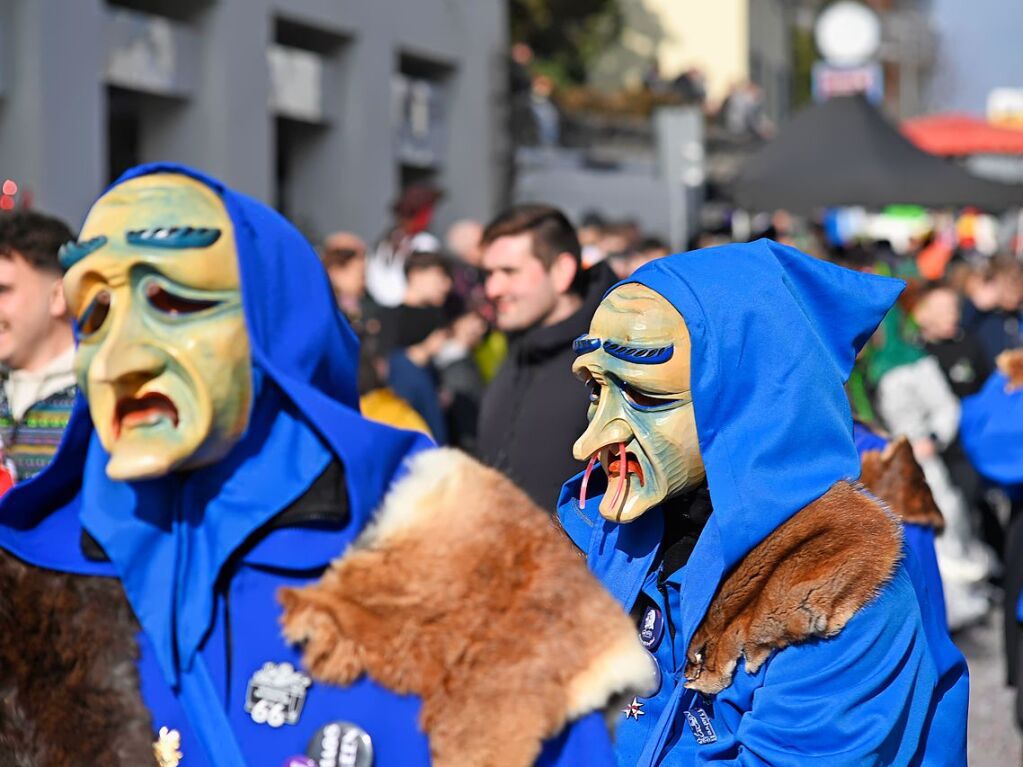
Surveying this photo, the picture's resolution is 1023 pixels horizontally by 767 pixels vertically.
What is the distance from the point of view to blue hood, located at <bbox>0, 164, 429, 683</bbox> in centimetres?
245

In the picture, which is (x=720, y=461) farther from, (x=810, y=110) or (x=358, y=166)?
(x=358, y=166)

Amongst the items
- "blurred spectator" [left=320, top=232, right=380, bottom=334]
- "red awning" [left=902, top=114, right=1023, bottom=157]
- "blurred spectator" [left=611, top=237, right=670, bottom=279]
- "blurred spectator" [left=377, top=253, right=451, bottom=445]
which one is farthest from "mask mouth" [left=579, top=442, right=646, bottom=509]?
"red awning" [left=902, top=114, right=1023, bottom=157]

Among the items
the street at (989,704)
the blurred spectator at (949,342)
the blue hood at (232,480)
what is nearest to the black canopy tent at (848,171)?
the blurred spectator at (949,342)

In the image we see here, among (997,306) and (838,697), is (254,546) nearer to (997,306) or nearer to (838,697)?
(838,697)

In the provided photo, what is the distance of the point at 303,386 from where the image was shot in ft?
8.03

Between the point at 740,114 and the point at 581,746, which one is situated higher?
the point at 740,114

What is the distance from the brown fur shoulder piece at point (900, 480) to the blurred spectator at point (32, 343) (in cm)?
209

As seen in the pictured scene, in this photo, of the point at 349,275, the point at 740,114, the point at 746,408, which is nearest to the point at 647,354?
the point at 746,408

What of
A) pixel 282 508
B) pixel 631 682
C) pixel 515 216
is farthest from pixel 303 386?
pixel 515 216

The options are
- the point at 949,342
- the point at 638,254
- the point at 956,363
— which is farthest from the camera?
the point at 638,254

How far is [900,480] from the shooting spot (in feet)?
15.1

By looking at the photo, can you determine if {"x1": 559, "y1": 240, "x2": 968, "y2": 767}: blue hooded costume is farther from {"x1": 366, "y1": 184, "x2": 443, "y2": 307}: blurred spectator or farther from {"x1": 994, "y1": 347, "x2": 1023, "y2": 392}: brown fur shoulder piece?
{"x1": 366, "y1": 184, "x2": 443, "y2": 307}: blurred spectator

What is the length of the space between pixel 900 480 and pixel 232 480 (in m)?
2.58

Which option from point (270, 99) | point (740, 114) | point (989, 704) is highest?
point (740, 114)
